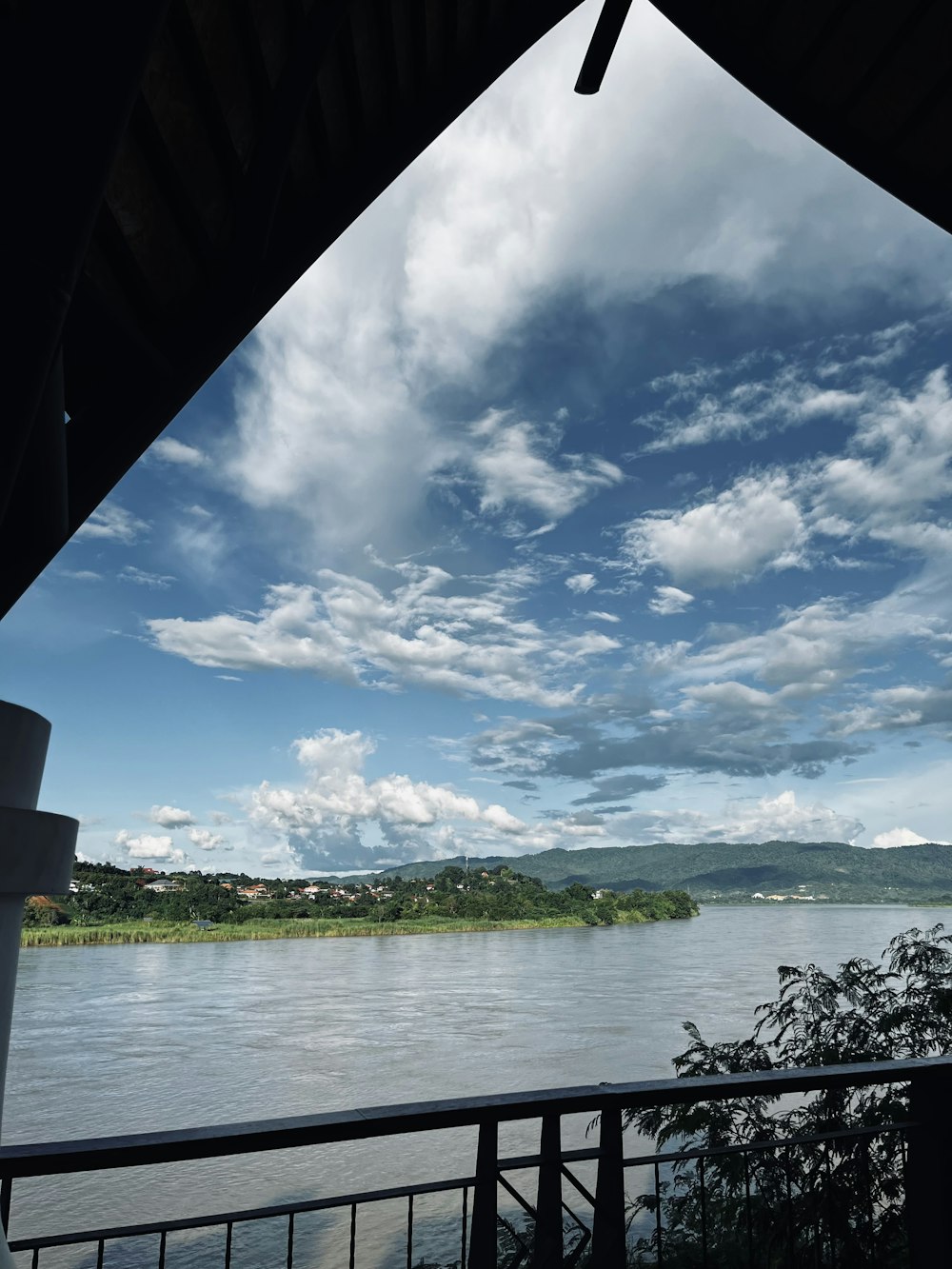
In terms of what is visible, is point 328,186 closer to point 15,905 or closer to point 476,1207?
point 15,905

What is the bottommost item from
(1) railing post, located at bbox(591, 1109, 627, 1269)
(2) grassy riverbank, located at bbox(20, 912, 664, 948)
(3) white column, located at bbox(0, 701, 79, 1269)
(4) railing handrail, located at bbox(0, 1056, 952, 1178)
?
(2) grassy riverbank, located at bbox(20, 912, 664, 948)

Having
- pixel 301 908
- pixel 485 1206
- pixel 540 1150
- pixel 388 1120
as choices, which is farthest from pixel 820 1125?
pixel 301 908

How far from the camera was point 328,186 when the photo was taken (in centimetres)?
187

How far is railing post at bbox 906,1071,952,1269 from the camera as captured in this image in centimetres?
186

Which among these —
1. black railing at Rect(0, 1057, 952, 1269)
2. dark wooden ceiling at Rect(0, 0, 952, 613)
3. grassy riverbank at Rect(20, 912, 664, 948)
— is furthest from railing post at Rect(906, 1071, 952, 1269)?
grassy riverbank at Rect(20, 912, 664, 948)

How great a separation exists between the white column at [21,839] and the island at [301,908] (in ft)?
117

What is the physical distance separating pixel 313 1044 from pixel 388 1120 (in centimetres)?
1849

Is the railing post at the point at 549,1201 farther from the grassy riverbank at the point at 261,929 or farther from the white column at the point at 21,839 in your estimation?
the grassy riverbank at the point at 261,929

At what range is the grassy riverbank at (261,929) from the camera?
111 ft

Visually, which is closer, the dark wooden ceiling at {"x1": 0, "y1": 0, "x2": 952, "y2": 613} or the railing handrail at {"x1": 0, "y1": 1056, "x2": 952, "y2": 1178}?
the dark wooden ceiling at {"x1": 0, "y1": 0, "x2": 952, "y2": 613}

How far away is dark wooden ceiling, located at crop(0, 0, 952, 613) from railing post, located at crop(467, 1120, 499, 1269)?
3.85 ft

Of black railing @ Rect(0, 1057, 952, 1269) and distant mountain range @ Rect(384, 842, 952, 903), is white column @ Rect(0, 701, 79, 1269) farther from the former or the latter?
distant mountain range @ Rect(384, 842, 952, 903)

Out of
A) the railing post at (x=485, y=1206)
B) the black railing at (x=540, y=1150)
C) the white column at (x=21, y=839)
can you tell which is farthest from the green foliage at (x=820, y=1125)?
the white column at (x=21, y=839)

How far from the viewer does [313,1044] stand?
706 inches
